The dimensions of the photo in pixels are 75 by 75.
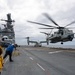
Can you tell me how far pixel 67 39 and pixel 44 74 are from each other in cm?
3864

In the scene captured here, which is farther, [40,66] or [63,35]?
[63,35]

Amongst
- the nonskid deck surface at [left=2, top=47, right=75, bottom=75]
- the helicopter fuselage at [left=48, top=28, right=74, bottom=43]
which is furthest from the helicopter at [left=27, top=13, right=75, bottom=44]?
the nonskid deck surface at [left=2, top=47, right=75, bottom=75]

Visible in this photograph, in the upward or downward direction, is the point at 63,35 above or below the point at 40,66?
above

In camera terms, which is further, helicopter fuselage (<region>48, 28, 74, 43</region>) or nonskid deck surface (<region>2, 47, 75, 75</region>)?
helicopter fuselage (<region>48, 28, 74, 43</region>)

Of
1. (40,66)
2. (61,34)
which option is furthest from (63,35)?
(40,66)

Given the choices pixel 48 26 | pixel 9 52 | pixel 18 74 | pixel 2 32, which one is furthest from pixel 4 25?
pixel 18 74

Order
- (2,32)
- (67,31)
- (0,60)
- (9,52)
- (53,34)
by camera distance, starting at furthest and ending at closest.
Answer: (2,32)
(53,34)
(67,31)
(9,52)
(0,60)

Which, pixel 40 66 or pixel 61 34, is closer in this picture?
pixel 40 66

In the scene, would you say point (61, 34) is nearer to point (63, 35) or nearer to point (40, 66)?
point (63, 35)

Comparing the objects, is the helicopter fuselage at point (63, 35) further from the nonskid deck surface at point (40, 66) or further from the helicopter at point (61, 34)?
the nonskid deck surface at point (40, 66)

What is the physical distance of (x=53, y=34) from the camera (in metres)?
55.7

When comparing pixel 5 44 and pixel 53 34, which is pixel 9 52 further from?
pixel 5 44

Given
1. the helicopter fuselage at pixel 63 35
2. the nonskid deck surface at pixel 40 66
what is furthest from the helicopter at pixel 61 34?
the nonskid deck surface at pixel 40 66

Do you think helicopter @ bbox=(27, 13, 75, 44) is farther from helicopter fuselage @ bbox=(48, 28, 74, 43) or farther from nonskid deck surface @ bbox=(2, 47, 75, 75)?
nonskid deck surface @ bbox=(2, 47, 75, 75)
